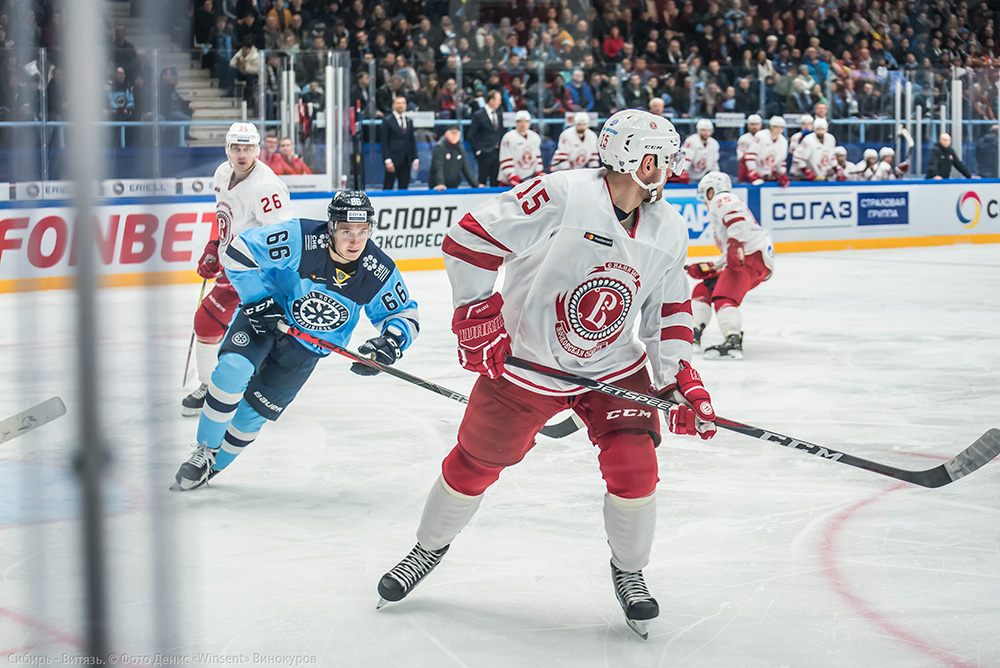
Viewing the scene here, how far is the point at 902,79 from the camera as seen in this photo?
45.5 feet

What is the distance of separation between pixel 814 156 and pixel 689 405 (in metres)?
11.4

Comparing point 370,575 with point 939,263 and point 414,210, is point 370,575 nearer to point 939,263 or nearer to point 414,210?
point 414,210

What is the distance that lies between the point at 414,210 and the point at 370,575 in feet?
26.8

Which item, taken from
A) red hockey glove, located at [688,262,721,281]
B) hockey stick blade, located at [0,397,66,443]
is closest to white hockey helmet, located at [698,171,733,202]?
red hockey glove, located at [688,262,721,281]

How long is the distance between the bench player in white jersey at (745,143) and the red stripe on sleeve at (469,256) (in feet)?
35.5

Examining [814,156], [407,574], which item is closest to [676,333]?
[407,574]

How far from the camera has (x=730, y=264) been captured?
6.66 meters

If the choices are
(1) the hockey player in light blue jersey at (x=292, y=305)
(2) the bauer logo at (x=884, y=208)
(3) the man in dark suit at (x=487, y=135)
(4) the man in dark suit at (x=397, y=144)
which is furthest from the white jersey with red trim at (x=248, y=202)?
(2) the bauer logo at (x=884, y=208)

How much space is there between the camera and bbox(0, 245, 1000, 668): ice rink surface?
1047 mm

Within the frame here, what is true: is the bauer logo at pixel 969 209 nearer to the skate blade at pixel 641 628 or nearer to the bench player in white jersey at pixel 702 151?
the bench player in white jersey at pixel 702 151

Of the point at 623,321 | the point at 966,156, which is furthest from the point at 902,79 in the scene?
the point at 623,321

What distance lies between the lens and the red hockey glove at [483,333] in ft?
8.29

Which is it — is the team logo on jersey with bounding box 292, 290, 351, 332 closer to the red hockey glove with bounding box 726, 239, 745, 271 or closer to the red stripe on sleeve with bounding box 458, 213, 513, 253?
the red stripe on sleeve with bounding box 458, 213, 513, 253

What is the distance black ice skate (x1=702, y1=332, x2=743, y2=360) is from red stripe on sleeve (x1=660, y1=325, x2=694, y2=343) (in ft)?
13.2
